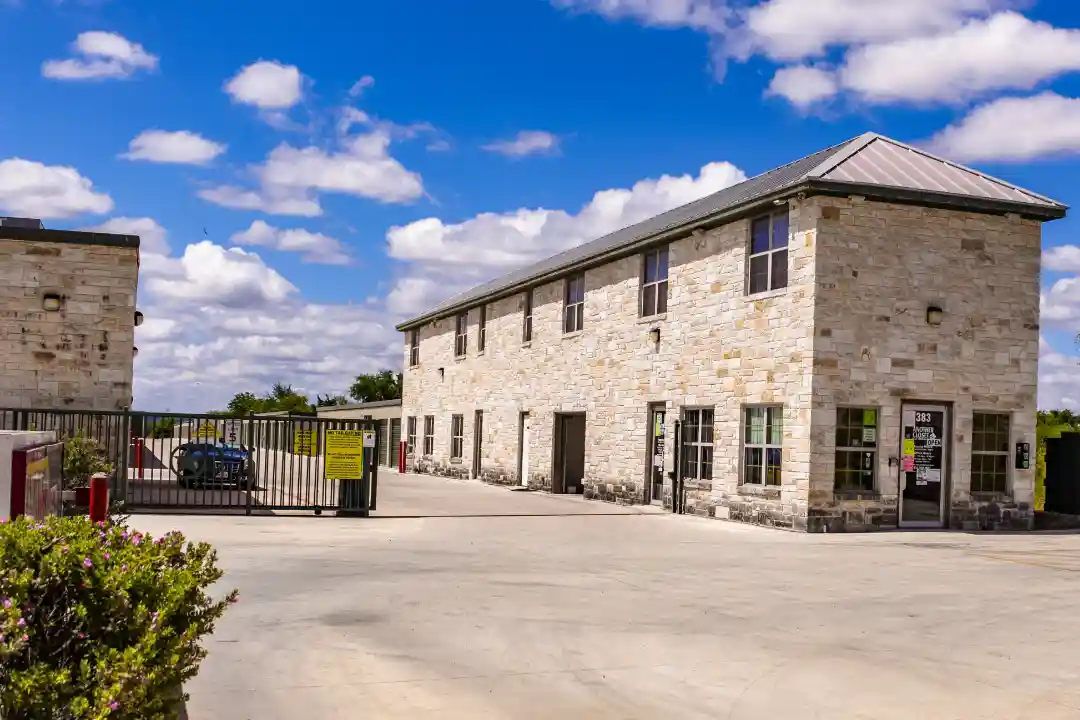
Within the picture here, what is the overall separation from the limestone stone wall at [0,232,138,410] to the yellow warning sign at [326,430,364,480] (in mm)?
Answer: 5148

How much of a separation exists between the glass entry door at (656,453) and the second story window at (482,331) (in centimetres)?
1305

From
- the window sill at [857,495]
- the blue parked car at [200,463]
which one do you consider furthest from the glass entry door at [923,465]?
the blue parked car at [200,463]

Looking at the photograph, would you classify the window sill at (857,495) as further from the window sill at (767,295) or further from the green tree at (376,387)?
the green tree at (376,387)

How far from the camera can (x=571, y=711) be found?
680cm

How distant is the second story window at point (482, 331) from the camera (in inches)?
1441

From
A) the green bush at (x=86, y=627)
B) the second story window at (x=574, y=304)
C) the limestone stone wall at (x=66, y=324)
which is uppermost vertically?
the second story window at (x=574, y=304)

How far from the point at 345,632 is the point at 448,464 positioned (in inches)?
1154

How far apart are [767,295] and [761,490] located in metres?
3.60

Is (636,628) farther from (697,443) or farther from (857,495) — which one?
(697,443)

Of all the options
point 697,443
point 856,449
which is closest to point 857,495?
point 856,449

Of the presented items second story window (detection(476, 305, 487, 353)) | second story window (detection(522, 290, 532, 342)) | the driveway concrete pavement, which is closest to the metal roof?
the driveway concrete pavement

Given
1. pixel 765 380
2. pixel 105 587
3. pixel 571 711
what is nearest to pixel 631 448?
pixel 765 380

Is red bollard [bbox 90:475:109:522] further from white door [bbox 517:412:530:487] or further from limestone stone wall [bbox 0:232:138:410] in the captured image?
white door [bbox 517:412:530:487]

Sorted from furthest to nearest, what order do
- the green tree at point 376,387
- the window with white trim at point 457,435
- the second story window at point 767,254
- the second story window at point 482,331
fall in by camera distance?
the green tree at point 376,387, the window with white trim at point 457,435, the second story window at point 482,331, the second story window at point 767,254
